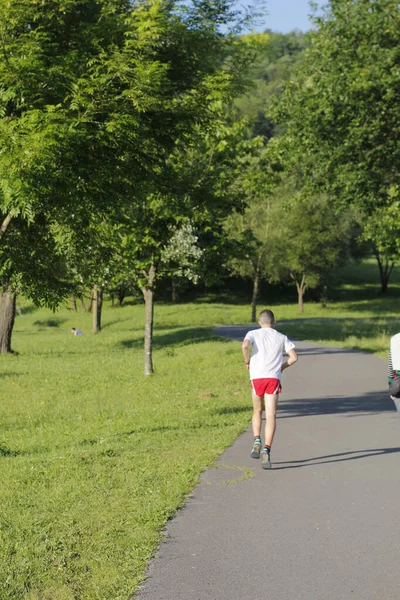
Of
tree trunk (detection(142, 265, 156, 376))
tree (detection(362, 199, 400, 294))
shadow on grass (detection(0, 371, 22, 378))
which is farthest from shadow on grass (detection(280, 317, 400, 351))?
shadow on grass (detection(0, 371, 22, 378))

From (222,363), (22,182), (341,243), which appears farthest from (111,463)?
(341,243)

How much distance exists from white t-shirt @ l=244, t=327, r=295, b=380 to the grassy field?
1169mm

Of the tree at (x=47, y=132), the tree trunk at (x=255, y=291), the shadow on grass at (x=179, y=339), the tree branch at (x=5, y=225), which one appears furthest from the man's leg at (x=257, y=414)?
the tree trunk at (x=255, y=291)

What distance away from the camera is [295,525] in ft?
21.9

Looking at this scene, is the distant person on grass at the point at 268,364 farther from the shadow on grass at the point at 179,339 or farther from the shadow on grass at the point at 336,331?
the shadow on grass at the point at 179,339

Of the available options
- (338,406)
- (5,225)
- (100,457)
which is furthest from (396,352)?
(338,406)

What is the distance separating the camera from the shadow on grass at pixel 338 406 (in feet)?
44.5

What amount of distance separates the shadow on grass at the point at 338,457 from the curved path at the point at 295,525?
12mm

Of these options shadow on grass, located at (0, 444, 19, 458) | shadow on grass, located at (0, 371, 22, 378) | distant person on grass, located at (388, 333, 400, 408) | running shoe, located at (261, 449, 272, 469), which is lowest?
shadow on grass, located at (0, 371, 22, 378)

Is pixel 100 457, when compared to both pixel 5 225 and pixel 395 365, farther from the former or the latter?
pixel 395 365

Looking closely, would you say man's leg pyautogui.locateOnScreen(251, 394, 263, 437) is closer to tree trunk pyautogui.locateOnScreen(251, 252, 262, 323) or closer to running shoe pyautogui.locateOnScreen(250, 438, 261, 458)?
running shoe pyautogui.locateOnScreen(250, 438, 261, 458)

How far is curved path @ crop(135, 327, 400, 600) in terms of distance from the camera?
523 centimetres

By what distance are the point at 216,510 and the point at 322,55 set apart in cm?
1913

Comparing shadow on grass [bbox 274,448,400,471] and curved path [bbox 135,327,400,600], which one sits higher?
curved path [bbox 135,327,400,600]
